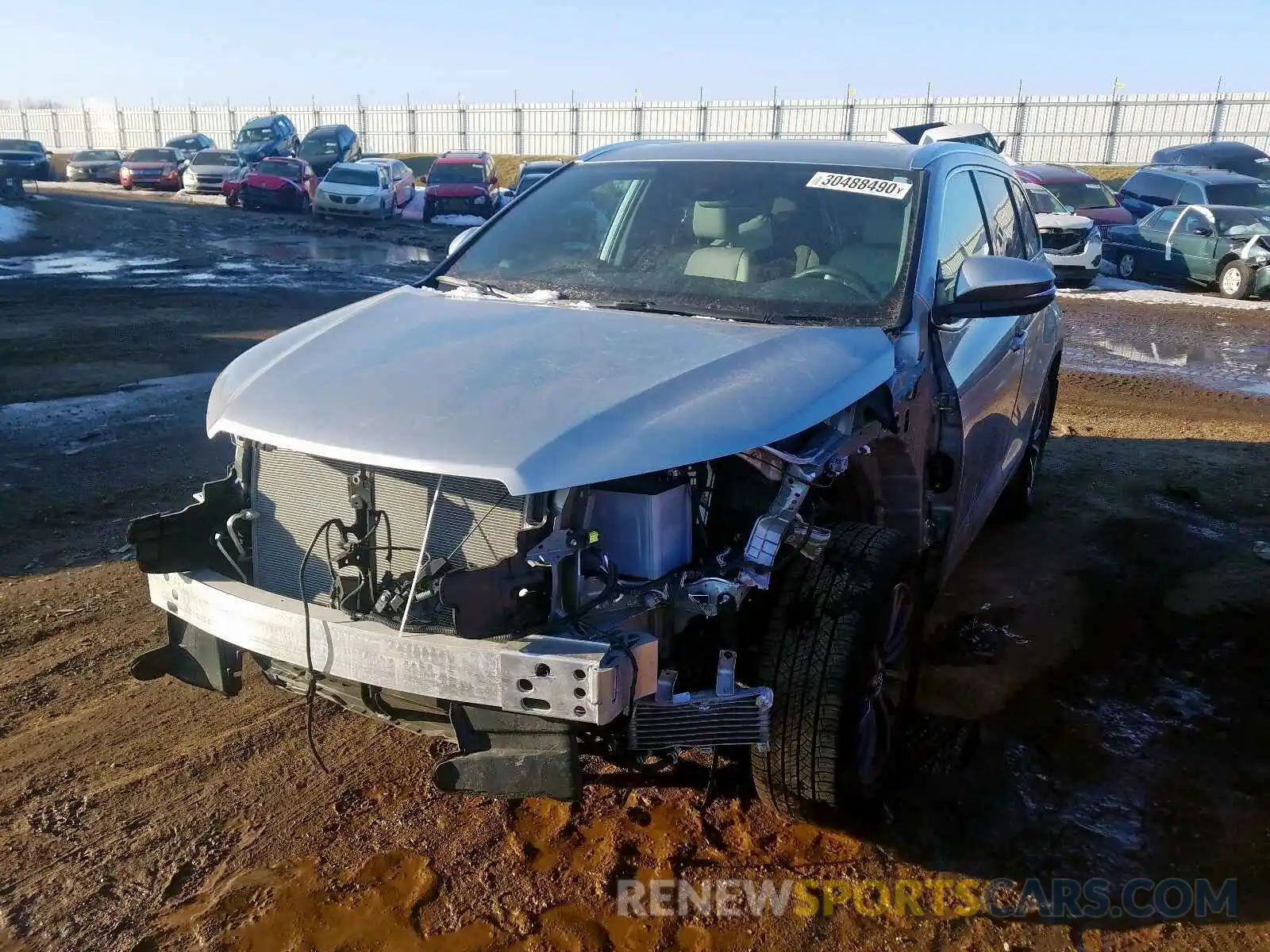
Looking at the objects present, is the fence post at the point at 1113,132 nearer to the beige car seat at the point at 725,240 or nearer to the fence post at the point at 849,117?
the fence post at the point at 849,117

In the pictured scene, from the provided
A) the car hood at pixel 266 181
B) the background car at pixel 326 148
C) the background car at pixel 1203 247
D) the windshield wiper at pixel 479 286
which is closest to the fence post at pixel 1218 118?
the background car at pixel 1203 247

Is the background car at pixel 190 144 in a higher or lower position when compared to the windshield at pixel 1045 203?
higher

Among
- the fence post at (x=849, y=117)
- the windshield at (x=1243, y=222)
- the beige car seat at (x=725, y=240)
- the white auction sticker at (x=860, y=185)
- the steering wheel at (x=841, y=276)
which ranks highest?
the fence post at (x=849, y=117)

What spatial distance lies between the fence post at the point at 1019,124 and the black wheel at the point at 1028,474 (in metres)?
30.3

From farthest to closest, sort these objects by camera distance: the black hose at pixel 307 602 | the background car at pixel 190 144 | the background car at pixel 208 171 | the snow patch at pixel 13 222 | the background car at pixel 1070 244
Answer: the background car at pixel 190 144 < the background car at pixel 208 171 < the snow patch at pixel 13 222 < the background car at pixel 1070 244 < the black hose at pixel 307 602

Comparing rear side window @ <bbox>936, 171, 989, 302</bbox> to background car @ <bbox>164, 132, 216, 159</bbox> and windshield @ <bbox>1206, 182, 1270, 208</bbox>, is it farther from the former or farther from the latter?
background car @ <bbox>164, 132, 216, 159</bbox>

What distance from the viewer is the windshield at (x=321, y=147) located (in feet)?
105

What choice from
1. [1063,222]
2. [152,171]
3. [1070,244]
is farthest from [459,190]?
[1070,244]

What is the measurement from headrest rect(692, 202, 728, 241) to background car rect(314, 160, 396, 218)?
2194 centimetres

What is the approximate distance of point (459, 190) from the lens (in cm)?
2489

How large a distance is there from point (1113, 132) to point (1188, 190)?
664 inches

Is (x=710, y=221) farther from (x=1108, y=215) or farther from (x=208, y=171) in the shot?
(x=208, y=171)

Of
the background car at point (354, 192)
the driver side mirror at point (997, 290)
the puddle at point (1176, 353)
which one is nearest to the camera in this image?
the driver side mirror at point (997, 290)

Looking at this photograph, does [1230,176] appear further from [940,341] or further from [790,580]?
[790,580]
